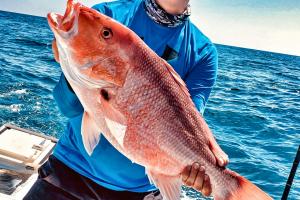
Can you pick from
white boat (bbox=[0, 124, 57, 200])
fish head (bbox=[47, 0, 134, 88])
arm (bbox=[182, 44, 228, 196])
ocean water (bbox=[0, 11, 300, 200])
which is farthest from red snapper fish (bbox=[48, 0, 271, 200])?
ocean water (bbox=[0, 11, 300, 200])

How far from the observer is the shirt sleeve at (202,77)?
271cm

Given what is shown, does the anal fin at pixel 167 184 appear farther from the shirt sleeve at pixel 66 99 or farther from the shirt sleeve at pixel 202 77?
the shirt sleeve at pixel 202 77

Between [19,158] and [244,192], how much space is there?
2.97m

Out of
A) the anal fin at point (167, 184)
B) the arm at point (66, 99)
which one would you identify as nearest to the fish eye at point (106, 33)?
the arm at point (66, 99)

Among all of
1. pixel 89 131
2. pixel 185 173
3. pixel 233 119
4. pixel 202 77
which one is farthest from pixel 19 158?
pixel 233 119

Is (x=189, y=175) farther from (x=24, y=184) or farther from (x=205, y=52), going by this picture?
(x=24, y=184)

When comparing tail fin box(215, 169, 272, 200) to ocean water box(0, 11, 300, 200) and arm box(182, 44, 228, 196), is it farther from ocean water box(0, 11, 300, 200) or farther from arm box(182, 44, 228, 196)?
ocean water box(0, 11, 300, 200)

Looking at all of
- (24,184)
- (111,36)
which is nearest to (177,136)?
(111,36)

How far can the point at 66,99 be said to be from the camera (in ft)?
7.27

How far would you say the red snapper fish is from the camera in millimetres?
1784

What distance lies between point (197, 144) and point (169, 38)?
97 cm

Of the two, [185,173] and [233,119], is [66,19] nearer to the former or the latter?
[185,173]

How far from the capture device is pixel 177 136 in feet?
6.57

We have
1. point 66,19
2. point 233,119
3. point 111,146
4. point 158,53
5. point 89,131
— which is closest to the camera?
point 66,19
